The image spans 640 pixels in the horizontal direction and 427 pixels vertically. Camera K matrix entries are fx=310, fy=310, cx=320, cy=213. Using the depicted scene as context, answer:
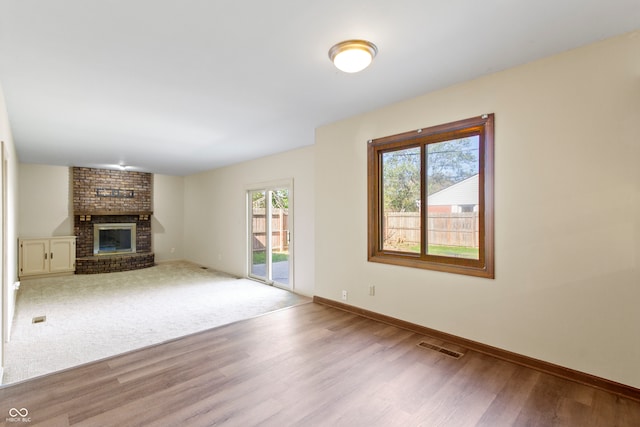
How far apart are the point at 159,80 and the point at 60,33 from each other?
785mm

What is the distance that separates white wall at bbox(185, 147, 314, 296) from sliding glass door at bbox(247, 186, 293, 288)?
0.65ft

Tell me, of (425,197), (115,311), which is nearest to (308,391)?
(425,197)

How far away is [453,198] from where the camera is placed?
3.19 m

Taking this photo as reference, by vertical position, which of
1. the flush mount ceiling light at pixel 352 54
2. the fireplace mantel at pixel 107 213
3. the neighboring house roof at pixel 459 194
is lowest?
the fireplace mantel at pixel 107 213

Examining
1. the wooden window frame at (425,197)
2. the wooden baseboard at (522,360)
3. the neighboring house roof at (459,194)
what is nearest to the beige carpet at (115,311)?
the wooden baseboard at (522,360)

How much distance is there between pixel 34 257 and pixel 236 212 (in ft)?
14.0

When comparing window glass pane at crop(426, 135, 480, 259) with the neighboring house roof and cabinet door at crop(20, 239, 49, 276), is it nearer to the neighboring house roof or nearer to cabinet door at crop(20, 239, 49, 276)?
the neighboring house roof

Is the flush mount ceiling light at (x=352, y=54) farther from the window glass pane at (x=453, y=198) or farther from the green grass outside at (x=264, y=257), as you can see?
the green grass outside at (x=264, y=257)

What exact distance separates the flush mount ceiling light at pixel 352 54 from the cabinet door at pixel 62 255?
24.8ft

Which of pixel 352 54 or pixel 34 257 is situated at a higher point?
pixel 352 54

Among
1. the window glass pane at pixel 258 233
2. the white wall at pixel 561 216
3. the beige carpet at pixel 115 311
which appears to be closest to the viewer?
the white wall at pixel 561 216

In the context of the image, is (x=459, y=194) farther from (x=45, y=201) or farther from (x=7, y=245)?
(x=45, y=201)

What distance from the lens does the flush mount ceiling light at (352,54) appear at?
2231 mm

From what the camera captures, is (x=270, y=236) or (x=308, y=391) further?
(x=270, y=236)
